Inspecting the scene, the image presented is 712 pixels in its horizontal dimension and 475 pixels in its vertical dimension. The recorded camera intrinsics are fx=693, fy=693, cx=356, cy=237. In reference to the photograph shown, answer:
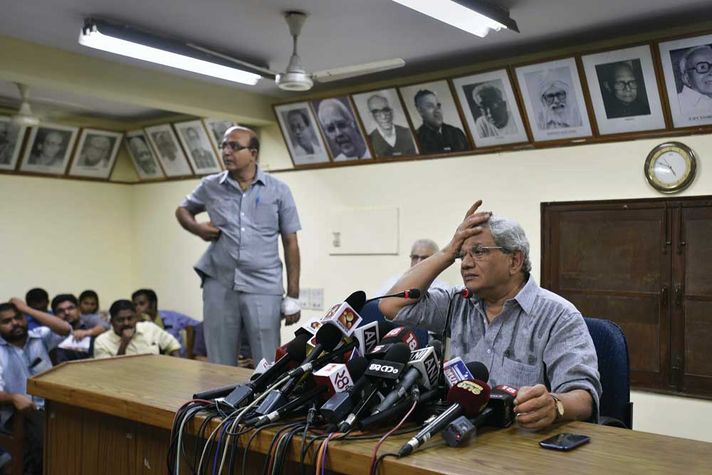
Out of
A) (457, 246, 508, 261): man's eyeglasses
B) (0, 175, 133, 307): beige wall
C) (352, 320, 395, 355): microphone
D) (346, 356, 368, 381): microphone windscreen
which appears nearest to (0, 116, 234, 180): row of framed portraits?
(0, 175, 133, 307): beige wall

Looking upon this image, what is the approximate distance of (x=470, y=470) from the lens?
1337 millimetres

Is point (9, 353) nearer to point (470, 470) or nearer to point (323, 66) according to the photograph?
point (323, 66)

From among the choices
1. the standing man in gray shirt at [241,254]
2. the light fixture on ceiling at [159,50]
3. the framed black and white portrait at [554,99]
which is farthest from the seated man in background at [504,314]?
the light fixture on ceiling at [159,50]

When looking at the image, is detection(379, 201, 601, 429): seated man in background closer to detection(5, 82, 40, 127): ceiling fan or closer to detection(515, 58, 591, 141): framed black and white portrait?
detection(515, 58, 591, 141): framed black and white portrait

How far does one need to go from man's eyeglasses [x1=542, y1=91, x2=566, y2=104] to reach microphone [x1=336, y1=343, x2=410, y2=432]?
3283mm

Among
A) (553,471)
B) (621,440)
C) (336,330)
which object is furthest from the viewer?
(336,330)

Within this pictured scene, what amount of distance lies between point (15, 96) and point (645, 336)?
5.51 meters

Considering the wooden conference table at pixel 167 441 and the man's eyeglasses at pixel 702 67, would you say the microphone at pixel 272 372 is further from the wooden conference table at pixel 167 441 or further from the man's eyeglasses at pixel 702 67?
the man's eyeglasses at pixel 702 67

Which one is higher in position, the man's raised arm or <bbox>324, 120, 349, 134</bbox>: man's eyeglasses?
<bbox>324, 120, 349, 134</bbox>: man's eyeglasses

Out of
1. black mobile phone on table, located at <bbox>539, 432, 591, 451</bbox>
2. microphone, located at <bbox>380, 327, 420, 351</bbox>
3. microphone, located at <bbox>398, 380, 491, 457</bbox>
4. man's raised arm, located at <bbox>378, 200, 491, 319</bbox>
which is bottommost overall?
black mobile phone on table, located at <bbox>539, 432, 591, 451</bbox>

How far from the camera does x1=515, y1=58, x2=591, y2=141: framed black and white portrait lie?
14.4 ft

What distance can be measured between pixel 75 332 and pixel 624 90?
4.31 m

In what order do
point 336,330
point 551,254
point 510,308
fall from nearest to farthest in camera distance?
1. point 336,330
2. point 510,308
3. point 551,254

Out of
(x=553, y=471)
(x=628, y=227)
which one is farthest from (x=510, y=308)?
(x=628, y=227)
